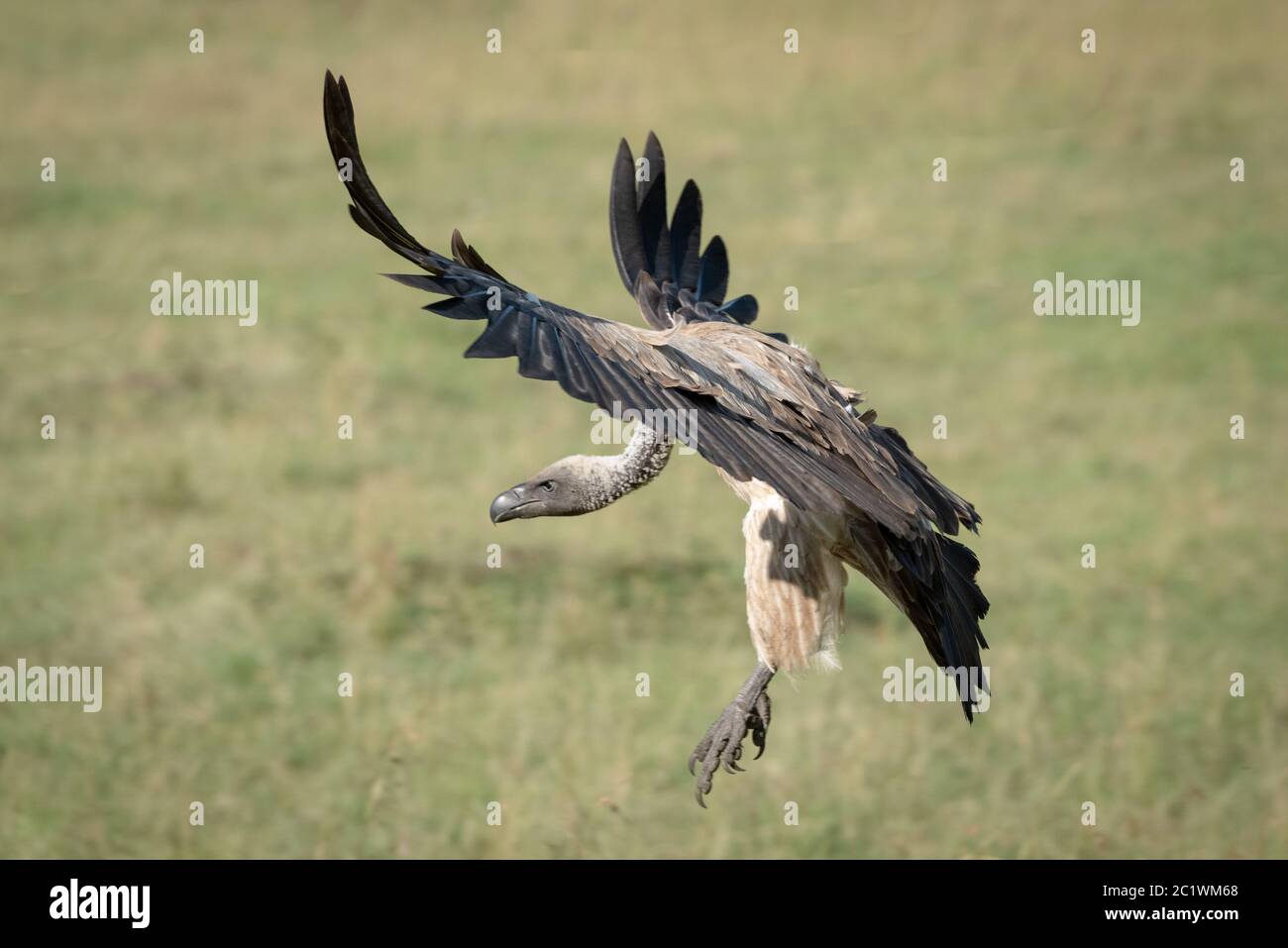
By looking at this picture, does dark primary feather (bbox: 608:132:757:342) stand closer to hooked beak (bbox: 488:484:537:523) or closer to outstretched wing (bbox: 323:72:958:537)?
outstretched wing (bbox: 323:72:958:537)

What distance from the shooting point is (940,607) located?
6.27 metres

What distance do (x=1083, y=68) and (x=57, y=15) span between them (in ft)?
46.4

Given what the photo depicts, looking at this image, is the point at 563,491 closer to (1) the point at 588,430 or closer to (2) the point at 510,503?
(2) the point at 510,503

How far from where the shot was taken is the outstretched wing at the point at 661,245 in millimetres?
7617

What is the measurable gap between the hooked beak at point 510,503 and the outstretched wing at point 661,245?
1.42m

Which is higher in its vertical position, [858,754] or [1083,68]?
[1083,68]

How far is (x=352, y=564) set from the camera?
1106cm

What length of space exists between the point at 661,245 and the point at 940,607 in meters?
2.29

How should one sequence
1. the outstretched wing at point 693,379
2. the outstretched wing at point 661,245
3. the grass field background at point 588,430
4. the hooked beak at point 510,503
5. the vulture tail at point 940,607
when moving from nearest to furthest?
the outstretched wing at point 693,379 → the vulture tail at point 940,607 → the hooked beak at point 510,503 → the outstretched wing at point 661,245 → the grass field background at point 588,430

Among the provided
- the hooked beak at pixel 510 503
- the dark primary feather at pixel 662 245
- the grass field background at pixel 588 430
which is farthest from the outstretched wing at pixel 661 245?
the grass field background at pixel 588 430

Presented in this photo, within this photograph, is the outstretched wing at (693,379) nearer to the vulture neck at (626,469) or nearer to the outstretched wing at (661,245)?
the vulture neck at (626,469)

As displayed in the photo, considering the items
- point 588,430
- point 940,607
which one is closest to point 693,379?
point 940,607
